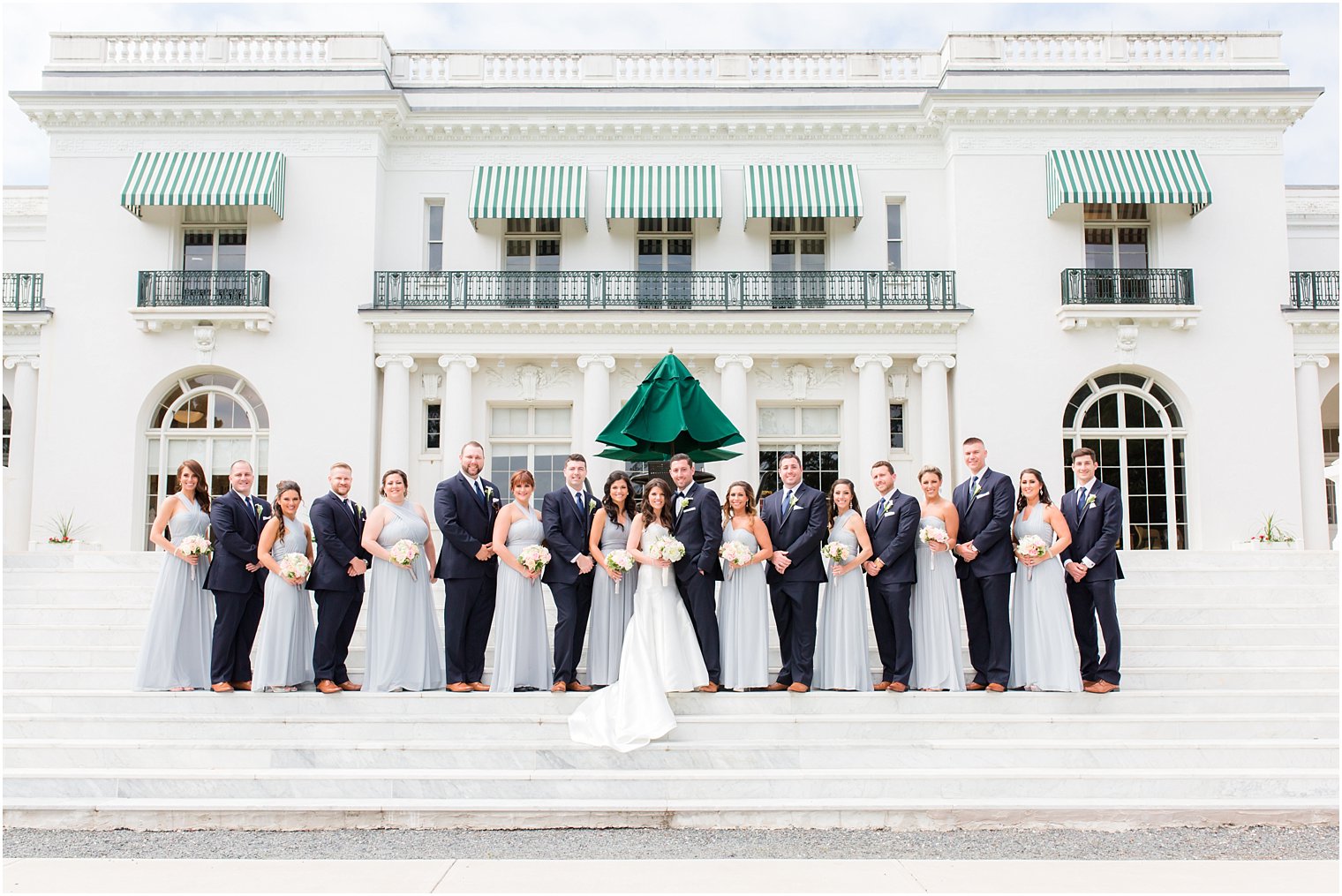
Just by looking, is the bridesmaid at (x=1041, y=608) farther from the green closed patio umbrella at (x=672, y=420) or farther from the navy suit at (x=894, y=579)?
the green closed patio umbrella at (x=672, y=420)

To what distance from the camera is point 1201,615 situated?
477 inches

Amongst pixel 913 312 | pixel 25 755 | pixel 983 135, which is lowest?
pixel 25 755

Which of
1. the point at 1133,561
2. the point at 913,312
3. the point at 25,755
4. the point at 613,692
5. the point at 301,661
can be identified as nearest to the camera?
the point at 25,755

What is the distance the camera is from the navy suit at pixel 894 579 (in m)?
9.46

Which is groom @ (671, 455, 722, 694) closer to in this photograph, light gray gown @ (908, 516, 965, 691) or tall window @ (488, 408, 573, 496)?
light gray gown @ (908, 516, 965, 691)

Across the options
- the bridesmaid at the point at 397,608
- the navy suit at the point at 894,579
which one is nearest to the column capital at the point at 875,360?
the navy suit at the point at 894,579

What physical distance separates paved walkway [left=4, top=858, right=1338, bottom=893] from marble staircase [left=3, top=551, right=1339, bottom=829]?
1039 millimetres

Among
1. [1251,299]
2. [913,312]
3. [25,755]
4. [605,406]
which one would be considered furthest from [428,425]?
[1251,299]

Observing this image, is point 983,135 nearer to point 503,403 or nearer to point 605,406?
point 605,406

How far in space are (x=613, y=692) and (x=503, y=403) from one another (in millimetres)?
13075

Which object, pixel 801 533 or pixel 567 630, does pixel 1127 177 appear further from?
pixel 567 630

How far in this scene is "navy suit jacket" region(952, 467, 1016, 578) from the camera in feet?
30.8

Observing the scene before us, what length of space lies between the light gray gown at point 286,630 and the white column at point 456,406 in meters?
10.7

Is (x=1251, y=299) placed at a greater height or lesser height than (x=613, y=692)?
greater
